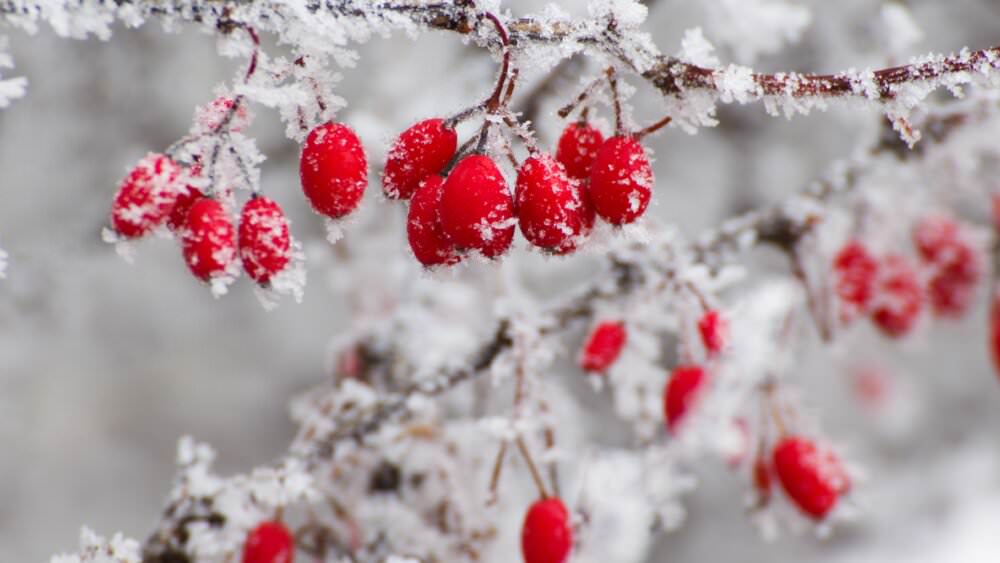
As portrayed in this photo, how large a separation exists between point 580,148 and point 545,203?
0.49ft

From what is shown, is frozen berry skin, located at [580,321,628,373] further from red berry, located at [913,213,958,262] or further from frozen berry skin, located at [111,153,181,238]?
red berry, located at [913,213,958,262]

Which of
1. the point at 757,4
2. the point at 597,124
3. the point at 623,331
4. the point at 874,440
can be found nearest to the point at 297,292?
the point at 597,124

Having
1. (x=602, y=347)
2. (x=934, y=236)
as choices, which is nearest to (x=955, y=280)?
(x=934, y=236)

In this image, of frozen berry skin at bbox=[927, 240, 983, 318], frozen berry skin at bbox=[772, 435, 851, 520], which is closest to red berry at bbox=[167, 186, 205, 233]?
frozen berry skin at bbox=[772, 435, 851, 520]

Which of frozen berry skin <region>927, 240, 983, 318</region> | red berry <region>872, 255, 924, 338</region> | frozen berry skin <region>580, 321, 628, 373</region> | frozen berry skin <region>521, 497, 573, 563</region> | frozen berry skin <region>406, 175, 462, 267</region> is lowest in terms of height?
frozen berry skin <region>521, 497, 573, 563</region>

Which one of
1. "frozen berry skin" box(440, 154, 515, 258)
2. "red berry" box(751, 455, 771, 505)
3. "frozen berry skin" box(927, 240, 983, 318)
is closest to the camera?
"frozen berry skin" box(440, 154, 515, 258)

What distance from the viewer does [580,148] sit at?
77cm

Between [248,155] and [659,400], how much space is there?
104cm

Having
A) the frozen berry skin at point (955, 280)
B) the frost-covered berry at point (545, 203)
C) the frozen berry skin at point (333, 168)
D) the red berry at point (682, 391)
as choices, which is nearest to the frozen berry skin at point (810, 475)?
the red berry at point (682, 391)

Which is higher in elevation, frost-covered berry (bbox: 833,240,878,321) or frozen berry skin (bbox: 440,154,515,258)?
frost-covered berry (bbox: 833,240,878,321)

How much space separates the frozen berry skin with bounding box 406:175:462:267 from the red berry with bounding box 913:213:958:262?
5.01 feet

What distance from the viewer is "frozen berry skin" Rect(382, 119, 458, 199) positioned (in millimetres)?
697

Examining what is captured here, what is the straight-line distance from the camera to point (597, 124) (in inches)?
30.7

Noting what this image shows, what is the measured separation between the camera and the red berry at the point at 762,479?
144 cm
